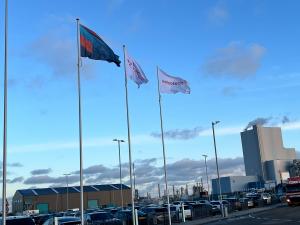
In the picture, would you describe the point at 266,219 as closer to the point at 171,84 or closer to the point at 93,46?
the point at 171,84

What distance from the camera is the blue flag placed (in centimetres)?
2370

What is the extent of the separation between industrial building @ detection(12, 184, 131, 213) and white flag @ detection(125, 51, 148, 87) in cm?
9643

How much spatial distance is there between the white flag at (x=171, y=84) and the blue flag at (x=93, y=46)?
9.72m

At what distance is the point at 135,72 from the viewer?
97.2 feet

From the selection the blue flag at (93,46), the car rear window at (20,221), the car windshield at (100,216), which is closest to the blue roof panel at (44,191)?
the car windshield at (100,216)

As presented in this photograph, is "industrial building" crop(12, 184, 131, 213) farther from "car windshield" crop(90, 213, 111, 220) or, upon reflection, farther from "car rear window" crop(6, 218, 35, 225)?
"car rear window" crop(6, 218, 35, 225)

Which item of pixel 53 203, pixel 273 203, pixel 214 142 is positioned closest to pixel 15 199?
pixel 53 203

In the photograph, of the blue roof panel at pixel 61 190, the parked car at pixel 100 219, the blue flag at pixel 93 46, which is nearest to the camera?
the blue flag at pixel 93 46

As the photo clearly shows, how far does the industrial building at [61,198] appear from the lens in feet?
414

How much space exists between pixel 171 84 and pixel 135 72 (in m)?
4.83

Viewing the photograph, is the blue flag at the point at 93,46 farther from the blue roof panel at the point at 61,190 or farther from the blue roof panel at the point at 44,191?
the blue roof panel at the point at 44,191

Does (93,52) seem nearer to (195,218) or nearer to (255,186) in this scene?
(195,218)

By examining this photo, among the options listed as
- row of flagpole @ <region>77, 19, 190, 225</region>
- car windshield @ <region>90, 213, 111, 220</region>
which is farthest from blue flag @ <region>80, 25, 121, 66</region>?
car windshield @ <region>90, 213, 111, 220</region>

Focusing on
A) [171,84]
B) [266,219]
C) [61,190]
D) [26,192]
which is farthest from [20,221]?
[61,190]
